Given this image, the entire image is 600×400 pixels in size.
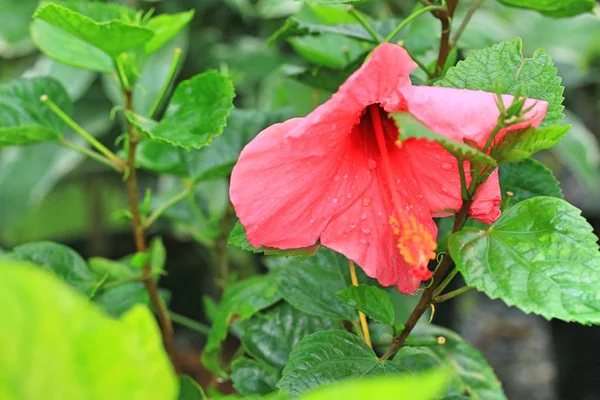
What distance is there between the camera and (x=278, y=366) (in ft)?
2.58

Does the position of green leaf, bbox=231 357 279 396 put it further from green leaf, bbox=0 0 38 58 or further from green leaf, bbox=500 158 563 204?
green leaf, bbox=0 0 38 58

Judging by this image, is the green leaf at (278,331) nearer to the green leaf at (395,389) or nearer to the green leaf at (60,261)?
the green leaf at (60,261)

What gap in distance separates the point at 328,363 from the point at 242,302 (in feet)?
0.87

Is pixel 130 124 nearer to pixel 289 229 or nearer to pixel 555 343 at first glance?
pixel 289 229

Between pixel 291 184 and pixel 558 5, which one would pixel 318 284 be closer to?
pixel 291 184

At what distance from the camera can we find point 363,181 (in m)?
0.65

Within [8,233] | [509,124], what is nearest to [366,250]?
[509,124]

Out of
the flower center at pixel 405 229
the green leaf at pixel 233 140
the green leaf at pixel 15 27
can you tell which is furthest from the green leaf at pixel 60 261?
the green leaf at pixel 15 27

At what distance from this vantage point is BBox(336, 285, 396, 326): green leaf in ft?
2.02

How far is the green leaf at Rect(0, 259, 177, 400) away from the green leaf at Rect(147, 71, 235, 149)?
16.6 inches

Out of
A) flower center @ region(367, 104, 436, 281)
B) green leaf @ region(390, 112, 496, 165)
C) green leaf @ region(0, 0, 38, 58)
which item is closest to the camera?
green leaf @ region(390, 112, 496, 165)

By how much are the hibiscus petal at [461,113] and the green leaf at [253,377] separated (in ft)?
1.25

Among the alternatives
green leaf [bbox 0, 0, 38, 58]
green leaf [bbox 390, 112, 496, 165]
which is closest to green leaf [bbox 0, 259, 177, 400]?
green leaf [bbox 390, 112, 496, 165]

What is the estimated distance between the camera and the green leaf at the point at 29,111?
0.81m
